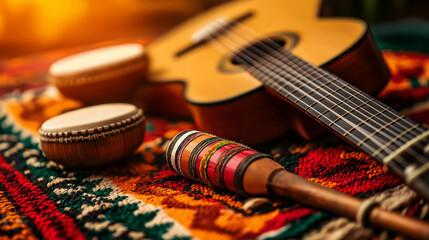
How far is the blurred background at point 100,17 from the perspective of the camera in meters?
2.08

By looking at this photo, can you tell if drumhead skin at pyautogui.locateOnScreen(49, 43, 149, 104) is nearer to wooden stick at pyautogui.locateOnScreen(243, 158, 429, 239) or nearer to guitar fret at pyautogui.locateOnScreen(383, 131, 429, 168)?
wooden stick at pyautogui.locateOnScreen(243, 158, 429, 239)

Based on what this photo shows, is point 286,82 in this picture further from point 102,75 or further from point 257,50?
point 102,75

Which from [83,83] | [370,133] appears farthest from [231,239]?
[83,83]

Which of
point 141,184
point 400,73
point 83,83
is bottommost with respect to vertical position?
point 400,73

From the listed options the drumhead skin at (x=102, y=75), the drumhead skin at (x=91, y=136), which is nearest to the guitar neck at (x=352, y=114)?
the drumhead skin at (x=91, y=136)

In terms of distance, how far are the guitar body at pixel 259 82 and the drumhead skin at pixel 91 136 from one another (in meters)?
0.19

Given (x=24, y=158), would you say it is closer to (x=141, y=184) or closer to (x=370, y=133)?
(x=141, y=184)

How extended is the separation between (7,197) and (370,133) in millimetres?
717

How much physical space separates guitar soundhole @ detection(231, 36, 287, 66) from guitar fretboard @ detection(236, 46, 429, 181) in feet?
0.21

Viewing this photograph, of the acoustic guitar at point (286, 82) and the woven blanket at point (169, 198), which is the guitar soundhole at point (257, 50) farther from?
the woven blanket at point (169, 198)

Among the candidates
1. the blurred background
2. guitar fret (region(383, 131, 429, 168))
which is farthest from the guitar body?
the blurred background

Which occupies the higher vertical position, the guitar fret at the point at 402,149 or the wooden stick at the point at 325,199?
the guitar fret at the point at 402,149

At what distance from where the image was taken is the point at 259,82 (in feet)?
3.01

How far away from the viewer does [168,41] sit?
5.25 feet
